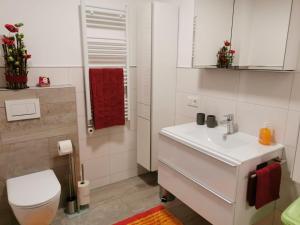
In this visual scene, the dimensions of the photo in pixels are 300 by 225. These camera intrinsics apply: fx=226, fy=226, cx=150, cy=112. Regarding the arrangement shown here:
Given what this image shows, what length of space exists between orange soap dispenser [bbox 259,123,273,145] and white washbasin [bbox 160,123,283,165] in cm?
3

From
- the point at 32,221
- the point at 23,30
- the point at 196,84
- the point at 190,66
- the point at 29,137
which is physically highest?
the point at 23,30

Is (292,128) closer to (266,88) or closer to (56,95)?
(266,88)

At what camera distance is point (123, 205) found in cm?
227

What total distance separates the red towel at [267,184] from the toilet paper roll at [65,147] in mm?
1511

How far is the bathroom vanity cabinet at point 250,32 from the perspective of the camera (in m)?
1.49

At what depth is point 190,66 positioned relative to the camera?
2283mm

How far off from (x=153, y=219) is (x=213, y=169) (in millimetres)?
904

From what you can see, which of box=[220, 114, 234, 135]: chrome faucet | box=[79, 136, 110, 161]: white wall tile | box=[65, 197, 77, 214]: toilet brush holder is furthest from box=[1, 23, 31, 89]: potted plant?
box=[220, 114, 234, 135]: chrome faucet

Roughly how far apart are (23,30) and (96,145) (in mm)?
1267

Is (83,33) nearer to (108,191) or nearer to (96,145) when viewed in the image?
(96,145)

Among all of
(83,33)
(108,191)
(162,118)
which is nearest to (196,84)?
(162,118)

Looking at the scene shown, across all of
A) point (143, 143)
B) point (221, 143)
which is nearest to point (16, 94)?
point (143, 143)

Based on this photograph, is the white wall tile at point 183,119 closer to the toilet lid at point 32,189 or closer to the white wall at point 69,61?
the white wall at point 69,61

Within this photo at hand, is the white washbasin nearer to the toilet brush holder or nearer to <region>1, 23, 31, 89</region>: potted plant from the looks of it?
the toilet brush holder
